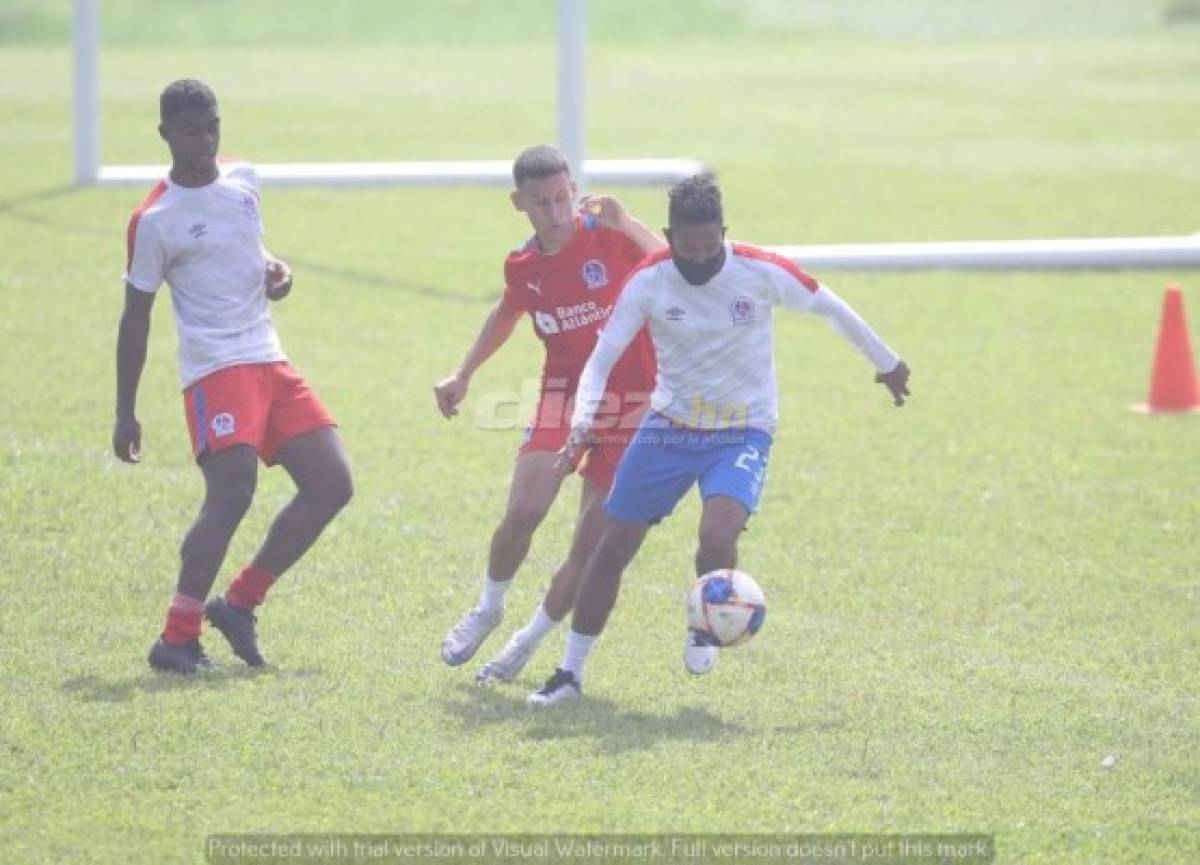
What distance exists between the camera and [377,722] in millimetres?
8234

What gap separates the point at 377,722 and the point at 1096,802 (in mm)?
2633

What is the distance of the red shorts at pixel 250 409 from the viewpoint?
892cm

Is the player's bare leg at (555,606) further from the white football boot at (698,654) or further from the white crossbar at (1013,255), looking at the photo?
the white crossbar at (1013,255)

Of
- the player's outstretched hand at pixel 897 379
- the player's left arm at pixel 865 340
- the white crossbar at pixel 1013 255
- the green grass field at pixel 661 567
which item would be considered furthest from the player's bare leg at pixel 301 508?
the white crossbar at pixel 1013 255

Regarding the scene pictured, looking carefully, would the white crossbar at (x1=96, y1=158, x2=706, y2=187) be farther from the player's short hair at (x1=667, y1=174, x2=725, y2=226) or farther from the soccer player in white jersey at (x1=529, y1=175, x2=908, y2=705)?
the player's short hair at (x1=667, y1=174, x2=725, y2=226)

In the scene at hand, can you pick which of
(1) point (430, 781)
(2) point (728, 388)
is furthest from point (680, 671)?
(1) point (430, 781)

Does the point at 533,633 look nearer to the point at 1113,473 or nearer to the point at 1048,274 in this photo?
the point at 1113,473

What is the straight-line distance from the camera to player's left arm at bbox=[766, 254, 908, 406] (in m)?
8.52

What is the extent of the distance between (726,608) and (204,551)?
7.08 ft

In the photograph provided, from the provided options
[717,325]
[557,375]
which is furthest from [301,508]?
[717,325]

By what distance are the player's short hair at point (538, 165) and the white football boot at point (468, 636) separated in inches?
71.5

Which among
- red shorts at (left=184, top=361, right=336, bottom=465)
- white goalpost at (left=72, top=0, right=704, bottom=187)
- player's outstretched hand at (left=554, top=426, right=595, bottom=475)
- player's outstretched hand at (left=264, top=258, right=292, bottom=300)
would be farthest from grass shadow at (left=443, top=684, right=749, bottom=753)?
white goalpost at (left=72, top=0, right=704, bottom=187)

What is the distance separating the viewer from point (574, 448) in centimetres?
839

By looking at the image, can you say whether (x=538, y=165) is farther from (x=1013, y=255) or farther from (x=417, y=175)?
(x=417, y=175)
